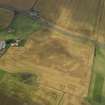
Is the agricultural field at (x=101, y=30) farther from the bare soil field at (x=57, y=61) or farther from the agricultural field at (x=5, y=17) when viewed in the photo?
the agricultural field at (x=5, y=17)

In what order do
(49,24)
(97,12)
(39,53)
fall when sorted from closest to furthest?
(39,53), (49,24), (97,12)

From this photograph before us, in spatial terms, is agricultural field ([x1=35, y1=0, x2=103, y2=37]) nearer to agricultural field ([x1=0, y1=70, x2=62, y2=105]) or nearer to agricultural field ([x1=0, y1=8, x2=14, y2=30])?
agricultural field ([x1=0, y1=8, x2=14, y2=30])

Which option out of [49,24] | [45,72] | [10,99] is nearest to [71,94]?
[45,72]

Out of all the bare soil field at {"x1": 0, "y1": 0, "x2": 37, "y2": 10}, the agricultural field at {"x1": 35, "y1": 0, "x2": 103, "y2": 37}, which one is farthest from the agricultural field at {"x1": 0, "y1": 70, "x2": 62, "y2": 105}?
the bare soil field at {"x1": 0, "y1": 0, "x2": 37, "y2": 10}

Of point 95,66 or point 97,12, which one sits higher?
point 97,12

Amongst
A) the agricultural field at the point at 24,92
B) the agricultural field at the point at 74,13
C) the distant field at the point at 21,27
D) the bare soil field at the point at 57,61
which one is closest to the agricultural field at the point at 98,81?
the bare soil field at the point at 57,61

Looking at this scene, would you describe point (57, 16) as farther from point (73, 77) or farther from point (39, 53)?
point (73, 77)
